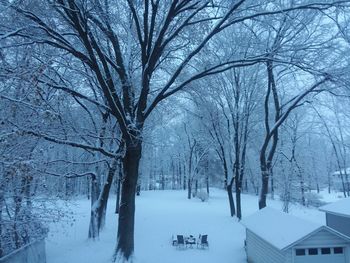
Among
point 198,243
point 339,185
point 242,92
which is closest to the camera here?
point 198,243

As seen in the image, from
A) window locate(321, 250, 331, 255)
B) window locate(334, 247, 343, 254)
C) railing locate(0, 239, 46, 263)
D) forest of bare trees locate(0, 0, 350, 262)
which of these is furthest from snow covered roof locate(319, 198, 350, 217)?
→ railing locate(0, 239, 46, 263)

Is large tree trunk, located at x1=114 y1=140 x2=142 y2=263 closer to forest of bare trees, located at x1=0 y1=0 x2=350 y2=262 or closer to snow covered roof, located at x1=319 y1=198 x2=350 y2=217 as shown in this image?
forest of bare trees, located at x1=0 y1=0 x2=350 y2=262

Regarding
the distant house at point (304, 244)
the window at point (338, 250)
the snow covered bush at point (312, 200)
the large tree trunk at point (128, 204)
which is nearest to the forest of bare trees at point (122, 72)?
the large tree trunk at point (128, 204)

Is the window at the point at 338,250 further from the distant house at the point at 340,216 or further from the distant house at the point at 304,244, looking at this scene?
the distant house at the point at 340,216

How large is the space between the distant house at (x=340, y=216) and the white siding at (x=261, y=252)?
190 inches

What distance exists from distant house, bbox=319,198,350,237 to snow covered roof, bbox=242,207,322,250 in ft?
12.3

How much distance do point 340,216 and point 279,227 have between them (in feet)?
19.6

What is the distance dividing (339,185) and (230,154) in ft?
163

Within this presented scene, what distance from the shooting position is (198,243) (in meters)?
16.4

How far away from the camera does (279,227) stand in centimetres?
1193

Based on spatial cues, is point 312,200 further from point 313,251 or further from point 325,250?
point 313,251

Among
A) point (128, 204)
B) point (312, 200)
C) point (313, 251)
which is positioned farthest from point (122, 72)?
point (312, 200)

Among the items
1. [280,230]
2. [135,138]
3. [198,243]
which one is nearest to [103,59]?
[135,138]

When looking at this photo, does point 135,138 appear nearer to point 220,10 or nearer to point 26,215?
point 26,215
